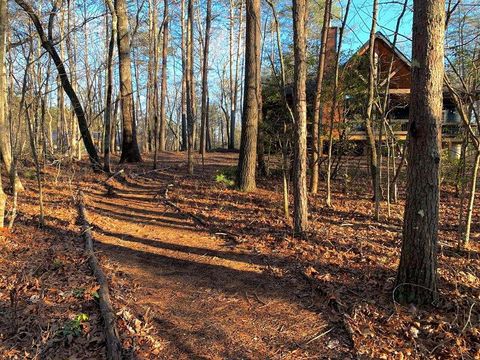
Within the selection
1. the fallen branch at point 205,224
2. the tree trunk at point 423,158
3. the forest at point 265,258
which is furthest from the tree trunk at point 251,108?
the tree trunk at point 423,158

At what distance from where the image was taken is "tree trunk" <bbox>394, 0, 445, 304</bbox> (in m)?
4.32

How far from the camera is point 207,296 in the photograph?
5.11 metres

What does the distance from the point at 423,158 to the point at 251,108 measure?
6932 mm

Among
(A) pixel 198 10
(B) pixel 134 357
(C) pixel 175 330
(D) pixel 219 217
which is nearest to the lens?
(B) pixel 134 357

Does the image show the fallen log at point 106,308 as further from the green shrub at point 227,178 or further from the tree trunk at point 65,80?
the tree trunk at point 65,80

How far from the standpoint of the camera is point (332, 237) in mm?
7055

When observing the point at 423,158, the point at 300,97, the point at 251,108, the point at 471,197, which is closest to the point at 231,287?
the point at 423,158

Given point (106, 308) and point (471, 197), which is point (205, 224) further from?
point (471, 197)

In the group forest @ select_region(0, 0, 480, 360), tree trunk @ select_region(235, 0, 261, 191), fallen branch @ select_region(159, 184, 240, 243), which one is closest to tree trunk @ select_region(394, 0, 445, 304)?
forest @ select_region(0, 0, 480, 360)

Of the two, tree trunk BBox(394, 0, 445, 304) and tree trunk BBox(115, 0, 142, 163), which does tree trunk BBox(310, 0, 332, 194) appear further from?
tree trunk BBox(115, 0, 142, 163)

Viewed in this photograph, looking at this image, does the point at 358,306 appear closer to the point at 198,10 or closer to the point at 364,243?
the point at 364,243

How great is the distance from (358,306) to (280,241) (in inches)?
97.0

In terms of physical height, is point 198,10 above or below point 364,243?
above

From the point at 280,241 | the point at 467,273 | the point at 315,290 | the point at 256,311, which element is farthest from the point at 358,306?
the point at 280,241
